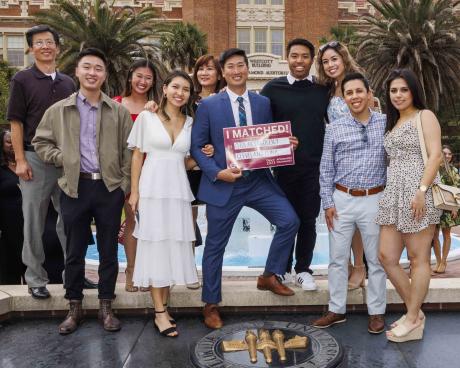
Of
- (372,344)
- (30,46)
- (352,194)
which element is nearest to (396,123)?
(352,194)

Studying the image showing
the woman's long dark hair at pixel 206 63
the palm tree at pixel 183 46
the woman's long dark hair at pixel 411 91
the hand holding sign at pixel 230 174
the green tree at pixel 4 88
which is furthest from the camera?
the palm tree at pixel 183 46

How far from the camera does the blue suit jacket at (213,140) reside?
4348mm

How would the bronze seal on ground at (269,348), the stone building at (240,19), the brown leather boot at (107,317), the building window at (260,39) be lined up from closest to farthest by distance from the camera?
the bronze seal on ground at (269,348) → the brown leather boot at (107,317) → the stone building at (240,19) → the building window at (260,39)

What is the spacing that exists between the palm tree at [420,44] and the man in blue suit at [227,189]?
2185cm

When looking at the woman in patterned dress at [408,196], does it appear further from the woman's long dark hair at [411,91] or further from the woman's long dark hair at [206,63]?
the woman's long dark hair at [206,63]

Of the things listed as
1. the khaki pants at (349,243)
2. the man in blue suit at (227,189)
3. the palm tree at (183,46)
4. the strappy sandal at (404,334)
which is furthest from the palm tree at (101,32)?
the strappy sandal at (404,334)

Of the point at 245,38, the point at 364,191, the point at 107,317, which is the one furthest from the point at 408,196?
the point at 245,38

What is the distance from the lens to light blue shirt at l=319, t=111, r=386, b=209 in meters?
4.12

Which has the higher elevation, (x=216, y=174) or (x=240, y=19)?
(x=240, y=19)

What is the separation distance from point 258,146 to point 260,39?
123 ft

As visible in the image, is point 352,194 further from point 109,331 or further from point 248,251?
point 248,251

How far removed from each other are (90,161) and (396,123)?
8.63ft

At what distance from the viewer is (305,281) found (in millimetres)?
4805

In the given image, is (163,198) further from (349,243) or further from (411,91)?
(411,91)
